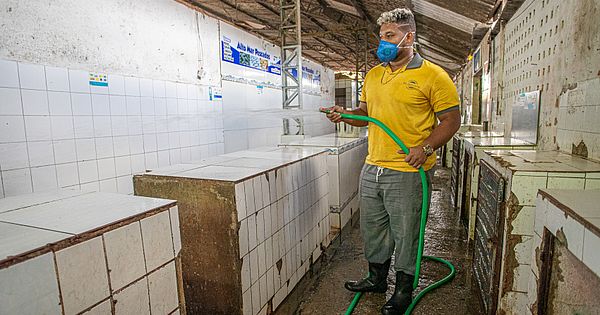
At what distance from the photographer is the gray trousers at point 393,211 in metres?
2.10

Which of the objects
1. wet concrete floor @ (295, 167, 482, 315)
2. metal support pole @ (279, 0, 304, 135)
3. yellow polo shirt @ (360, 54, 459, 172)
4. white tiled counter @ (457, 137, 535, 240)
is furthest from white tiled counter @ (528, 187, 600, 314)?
metal support pole @ (279, 0, 304, 135)

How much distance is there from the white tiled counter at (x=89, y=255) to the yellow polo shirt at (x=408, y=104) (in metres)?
1.39

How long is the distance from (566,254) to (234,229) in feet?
4.65

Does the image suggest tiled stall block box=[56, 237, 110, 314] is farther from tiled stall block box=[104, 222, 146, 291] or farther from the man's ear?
the man's ear

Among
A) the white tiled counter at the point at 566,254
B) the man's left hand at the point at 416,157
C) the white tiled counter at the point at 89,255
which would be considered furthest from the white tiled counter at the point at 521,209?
the white tiled counter at the point at 89,255

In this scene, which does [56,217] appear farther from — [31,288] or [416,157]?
[416,157]

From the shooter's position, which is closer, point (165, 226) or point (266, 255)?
point (165, 226)

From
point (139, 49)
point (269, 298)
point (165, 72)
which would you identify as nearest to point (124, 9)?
point (139, 49)

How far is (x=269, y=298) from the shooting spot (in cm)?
214

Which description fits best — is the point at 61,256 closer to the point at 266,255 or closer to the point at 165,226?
the point at 165,226

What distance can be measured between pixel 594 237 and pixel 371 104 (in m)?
1.51

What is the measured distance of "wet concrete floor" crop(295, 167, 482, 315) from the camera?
2.30m

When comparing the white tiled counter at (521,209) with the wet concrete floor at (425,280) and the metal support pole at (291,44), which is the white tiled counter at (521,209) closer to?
the wet concrete floor at (425,280)

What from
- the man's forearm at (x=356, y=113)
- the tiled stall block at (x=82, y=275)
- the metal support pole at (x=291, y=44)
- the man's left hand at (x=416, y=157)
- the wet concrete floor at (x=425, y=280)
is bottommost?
the wet concrete floor at (x=425, y=280)
